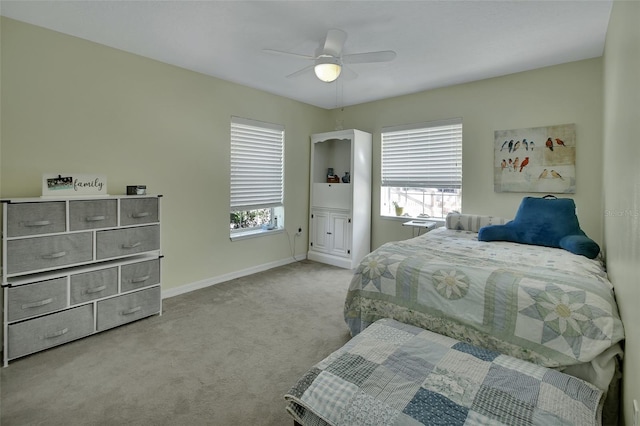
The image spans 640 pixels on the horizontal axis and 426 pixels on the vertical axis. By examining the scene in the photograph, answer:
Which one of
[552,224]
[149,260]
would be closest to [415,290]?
[552,224]

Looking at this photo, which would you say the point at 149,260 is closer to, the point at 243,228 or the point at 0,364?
the point at 0,364

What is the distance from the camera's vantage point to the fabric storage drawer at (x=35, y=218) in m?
2.26

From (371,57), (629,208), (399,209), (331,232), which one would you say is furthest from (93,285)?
(399,209)

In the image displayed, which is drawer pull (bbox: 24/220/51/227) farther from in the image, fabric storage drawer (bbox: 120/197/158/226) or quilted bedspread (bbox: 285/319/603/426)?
quilted bedspread (bbox: 285/319/603/426)

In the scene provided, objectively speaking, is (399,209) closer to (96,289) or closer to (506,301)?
(506,301)

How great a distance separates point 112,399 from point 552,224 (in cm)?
365

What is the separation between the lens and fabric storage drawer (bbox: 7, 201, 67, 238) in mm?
2258

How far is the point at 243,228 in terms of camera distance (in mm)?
4559

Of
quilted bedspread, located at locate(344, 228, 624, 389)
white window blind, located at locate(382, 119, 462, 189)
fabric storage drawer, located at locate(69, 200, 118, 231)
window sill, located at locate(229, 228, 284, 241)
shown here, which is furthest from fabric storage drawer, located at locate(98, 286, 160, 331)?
white window blind, located at locate(382, 119, 462, 189)

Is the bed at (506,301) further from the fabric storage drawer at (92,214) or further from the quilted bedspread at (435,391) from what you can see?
the fabric storage drawer at (92,214)

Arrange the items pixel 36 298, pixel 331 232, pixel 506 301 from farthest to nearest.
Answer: pixel 331 232 < pixel 36 298 < pixel 506 301

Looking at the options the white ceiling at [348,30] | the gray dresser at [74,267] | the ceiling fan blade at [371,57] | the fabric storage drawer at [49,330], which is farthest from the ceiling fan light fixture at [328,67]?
the fabric storage drawer at [49,330]

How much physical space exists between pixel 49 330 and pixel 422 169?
4.41 m

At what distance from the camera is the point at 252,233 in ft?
14.9
